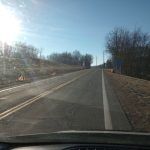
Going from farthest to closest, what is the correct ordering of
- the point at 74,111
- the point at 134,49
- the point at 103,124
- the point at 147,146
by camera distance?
the point at 134,49
the point at 74,111
the point at 103,124
the point at 147,146

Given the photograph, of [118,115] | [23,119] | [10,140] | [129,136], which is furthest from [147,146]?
[118,115]

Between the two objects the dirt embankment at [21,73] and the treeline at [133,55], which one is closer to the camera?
the dirt embankment at [21,73]

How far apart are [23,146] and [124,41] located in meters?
84.9

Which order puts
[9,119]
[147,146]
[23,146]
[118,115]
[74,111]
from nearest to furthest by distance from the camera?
1. [147,146]
2. [23,146]
3. [9,119]
4. [118,115]
5. [74,111]

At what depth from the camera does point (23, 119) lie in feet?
39.0

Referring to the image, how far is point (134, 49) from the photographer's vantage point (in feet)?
277

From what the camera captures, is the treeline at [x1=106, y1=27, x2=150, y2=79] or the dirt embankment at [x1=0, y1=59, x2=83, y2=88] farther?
the treeline at [x1=106, y1=27, x2=150, y2=79]

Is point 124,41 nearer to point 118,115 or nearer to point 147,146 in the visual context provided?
point 118,115

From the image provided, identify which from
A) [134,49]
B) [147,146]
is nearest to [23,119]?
[147,146]

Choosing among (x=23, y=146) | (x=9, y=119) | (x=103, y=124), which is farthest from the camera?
(x=9, y=119)

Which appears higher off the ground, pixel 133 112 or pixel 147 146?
pixel 147 146

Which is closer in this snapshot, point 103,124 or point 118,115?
point 103,124

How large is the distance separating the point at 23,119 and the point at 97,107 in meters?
4.26

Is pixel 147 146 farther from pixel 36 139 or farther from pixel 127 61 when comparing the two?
pixel 127 61
